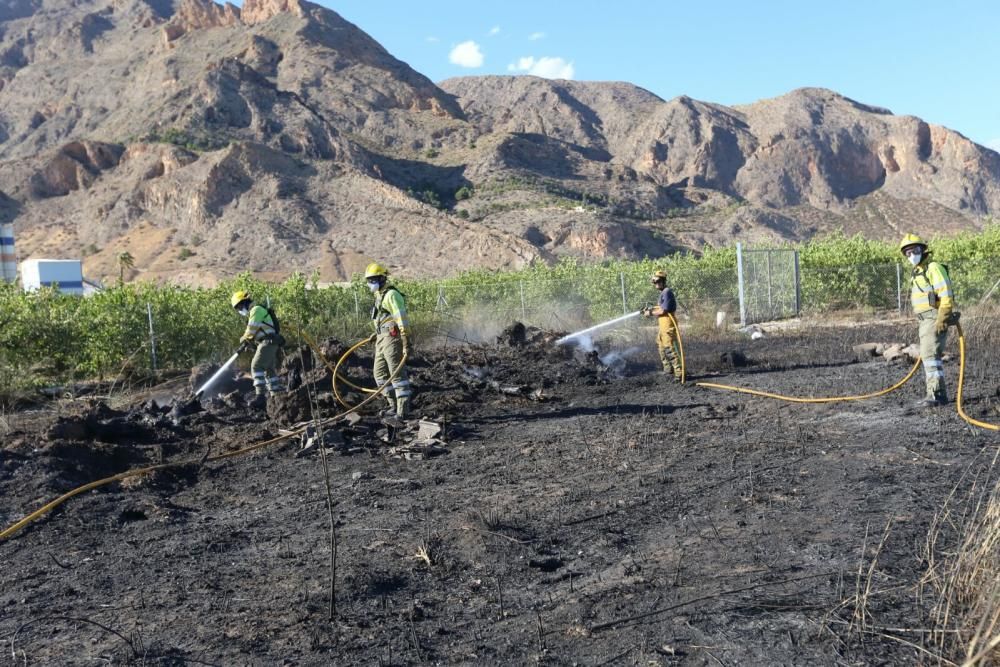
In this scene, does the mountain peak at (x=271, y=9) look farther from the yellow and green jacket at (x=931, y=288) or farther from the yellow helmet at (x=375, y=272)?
the yellow and green jacket at (x=931, y=288)

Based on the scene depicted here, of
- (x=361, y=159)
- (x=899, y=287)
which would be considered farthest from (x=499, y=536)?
(x=361, y=159)

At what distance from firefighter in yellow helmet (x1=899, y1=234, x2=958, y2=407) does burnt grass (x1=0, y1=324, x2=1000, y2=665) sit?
0.41 metres

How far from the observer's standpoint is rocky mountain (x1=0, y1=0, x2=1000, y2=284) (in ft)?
252

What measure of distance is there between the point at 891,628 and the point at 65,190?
100 m

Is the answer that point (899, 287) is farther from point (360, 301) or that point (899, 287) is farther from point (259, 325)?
point (259, 325)

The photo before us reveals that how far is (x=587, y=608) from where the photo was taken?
13.0ft

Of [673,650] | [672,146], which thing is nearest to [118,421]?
[673,650]

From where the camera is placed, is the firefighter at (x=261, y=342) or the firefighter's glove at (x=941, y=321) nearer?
the firefighter's glove at (x=941, y=321)

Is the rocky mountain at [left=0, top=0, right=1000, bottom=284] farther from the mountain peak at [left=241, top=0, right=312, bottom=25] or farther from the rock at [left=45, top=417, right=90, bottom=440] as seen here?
the rock at [left=45, top=417, right=90, bottom=440]

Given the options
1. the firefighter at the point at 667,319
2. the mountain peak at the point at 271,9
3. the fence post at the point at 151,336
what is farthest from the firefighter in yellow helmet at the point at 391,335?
the mountain peak at the point at 271,9

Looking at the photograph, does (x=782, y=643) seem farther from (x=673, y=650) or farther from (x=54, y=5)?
(x=54, y=5)

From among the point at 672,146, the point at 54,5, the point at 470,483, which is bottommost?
the point at 470,483

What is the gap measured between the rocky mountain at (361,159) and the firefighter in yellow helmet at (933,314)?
61334 mm

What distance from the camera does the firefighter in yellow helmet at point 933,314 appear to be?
27.9 feet
